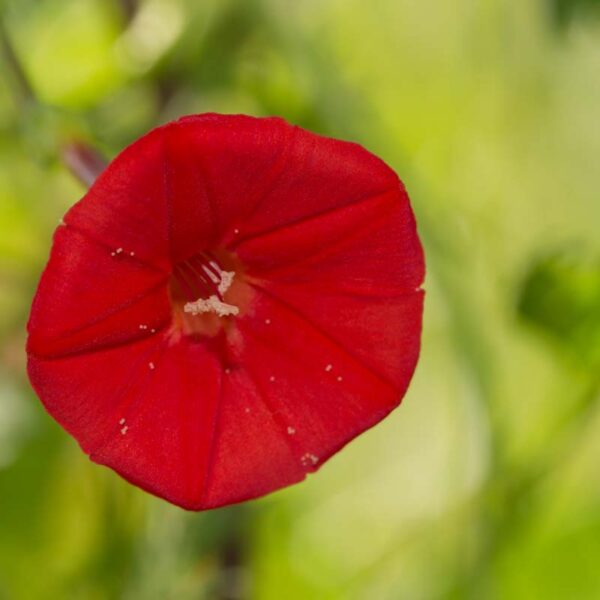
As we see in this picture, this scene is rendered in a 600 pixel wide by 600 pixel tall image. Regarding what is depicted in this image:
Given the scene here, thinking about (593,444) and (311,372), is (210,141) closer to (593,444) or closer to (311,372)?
(311,372)

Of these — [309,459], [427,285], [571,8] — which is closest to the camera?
[309,459]

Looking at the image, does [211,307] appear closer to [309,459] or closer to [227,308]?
[227,308]

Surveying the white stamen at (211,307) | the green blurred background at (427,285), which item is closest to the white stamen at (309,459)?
the white stamen at (211,307)

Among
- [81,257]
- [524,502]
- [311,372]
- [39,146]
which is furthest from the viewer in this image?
[524,502]

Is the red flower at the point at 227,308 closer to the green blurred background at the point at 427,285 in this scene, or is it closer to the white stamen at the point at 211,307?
the white stamen at the point at 211,307

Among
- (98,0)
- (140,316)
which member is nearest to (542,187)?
(98,0)

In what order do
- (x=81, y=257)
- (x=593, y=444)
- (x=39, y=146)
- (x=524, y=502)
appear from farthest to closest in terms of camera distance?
1. (x=593, y=444)
2. (x=524, y=502)
3. (x=39, y=146)
4. (x=81, y=257)

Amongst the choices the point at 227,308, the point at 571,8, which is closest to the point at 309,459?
the point at 227,308
